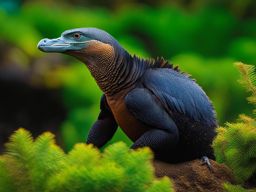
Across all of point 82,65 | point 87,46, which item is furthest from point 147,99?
point 82,65

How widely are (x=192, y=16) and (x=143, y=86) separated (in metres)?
15.9

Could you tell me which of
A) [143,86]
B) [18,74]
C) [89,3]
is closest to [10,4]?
[89,3]

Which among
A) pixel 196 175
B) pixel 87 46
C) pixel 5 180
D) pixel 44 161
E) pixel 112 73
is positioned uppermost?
pixel 87 46

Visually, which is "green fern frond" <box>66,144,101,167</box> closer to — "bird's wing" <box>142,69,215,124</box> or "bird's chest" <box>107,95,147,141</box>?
"bird's chest" <box>107,95,147,141</box>

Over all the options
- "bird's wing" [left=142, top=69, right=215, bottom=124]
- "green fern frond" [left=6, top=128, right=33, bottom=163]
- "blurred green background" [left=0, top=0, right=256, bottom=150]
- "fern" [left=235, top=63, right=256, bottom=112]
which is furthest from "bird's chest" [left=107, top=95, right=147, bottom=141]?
"blurred green background" [left=0, top=0, right=256, bottom=150]

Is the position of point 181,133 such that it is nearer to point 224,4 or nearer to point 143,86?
point 143,86

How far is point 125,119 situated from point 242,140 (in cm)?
75

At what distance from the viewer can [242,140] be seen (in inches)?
207

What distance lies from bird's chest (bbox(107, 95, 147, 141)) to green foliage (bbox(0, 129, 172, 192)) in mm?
861

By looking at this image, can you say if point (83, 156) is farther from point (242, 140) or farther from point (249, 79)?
point (249, 79)

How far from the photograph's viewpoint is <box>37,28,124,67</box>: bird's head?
5.68 m

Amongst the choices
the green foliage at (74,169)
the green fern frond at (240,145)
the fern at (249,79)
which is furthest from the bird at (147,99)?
the green foliage at (74,169)

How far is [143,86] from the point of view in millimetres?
5738

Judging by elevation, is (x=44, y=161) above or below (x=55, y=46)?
below
